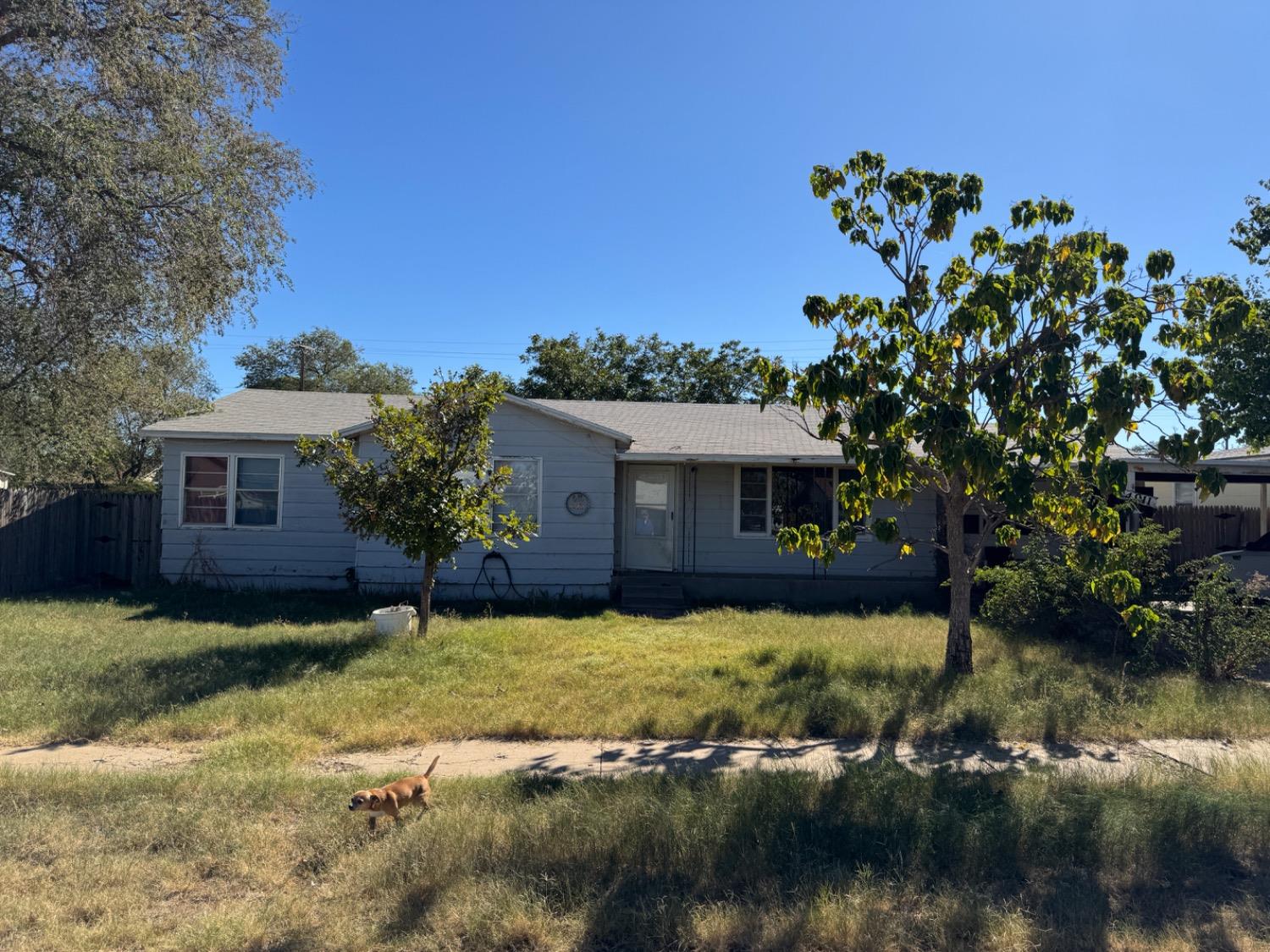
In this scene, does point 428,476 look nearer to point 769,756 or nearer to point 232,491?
point 769,756

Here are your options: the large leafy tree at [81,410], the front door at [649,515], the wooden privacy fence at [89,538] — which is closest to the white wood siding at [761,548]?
the front door at [649,515]

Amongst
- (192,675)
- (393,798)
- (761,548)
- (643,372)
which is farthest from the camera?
(643,372)

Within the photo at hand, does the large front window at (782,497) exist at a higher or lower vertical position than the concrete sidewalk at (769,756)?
higher

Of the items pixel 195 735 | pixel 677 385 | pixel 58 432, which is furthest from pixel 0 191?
pixel 677 385

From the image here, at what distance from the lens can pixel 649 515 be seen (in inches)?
625

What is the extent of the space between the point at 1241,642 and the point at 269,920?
29.8ft

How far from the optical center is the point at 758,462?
570 inches

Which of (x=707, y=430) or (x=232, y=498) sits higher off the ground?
(x=707, y=430)

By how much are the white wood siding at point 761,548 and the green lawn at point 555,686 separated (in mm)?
3783

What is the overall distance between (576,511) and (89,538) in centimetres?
937

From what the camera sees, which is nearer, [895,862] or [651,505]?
[895,862]

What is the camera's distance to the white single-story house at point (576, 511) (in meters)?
14.3

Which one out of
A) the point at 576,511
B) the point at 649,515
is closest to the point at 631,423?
the point at 649,515

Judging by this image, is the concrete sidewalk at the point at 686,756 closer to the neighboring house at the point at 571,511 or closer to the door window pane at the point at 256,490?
the neighboring house at the point at 571,511
